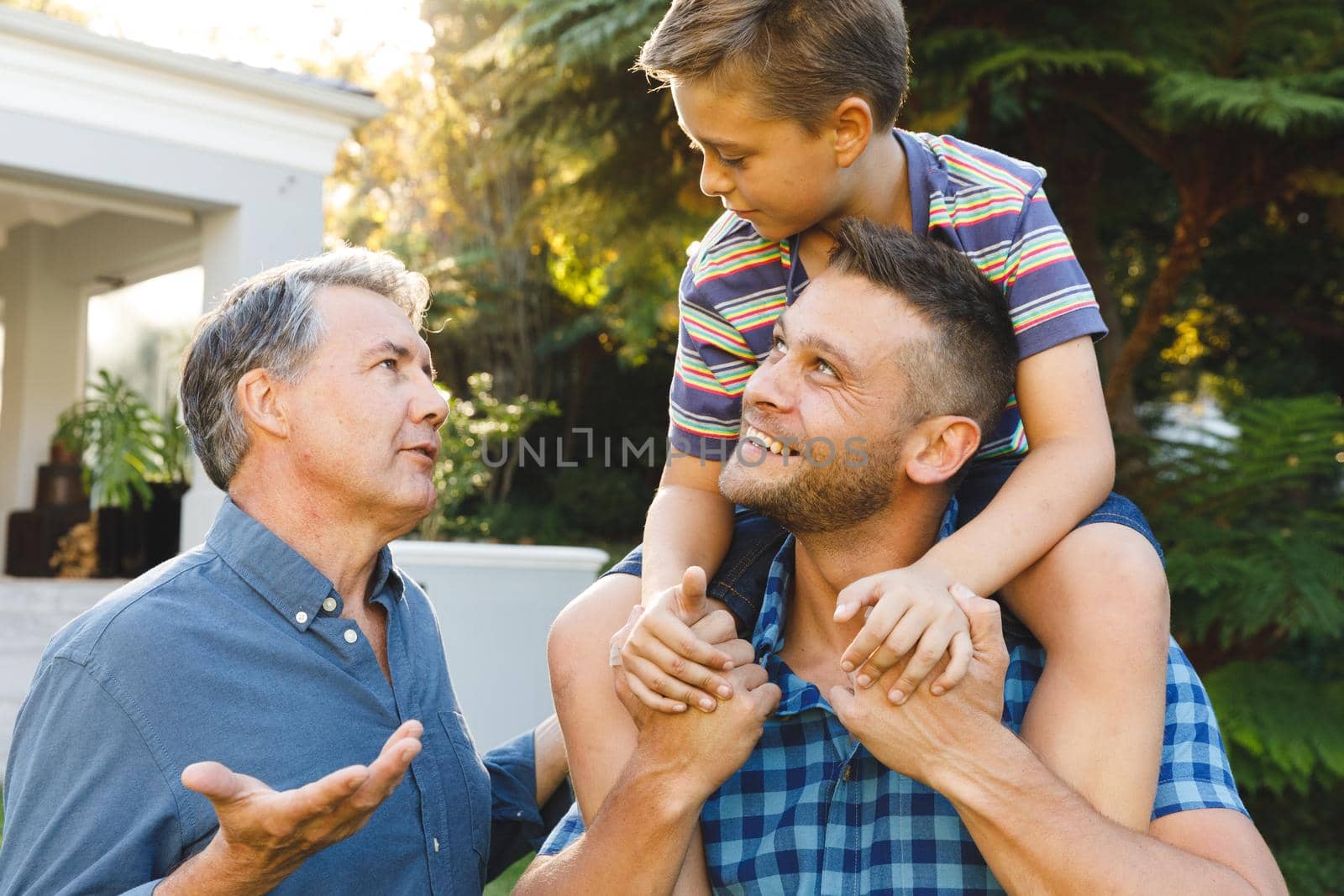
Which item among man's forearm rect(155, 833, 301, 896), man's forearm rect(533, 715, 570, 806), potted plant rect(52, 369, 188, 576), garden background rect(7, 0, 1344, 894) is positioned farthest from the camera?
potted plant rect(52, 369, 188, 576)

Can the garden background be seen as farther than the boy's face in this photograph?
Yes

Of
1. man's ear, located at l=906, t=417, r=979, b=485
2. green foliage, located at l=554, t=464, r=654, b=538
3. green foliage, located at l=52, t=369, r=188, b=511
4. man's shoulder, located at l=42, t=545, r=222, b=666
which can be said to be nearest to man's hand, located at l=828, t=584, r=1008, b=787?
man's ear, located at l=906, t=417, r=979, b=485

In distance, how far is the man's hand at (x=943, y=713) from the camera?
1.89 meters

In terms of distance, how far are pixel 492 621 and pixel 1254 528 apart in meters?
3.83

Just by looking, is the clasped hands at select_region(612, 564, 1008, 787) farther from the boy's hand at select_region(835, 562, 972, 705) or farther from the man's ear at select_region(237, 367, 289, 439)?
the man's ear at select_region(237, 367, 289, 439)

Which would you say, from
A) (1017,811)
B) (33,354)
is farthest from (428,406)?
(33,354)

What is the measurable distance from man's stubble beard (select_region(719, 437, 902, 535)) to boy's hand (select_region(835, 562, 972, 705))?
361 mm

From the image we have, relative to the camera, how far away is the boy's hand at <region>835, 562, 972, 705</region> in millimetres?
1806

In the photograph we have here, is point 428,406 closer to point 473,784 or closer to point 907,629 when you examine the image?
point 473,784

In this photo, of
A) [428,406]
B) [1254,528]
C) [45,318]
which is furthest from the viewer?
[45,318]

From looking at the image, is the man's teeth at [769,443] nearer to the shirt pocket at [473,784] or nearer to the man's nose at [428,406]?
the man's nose at [428,406]

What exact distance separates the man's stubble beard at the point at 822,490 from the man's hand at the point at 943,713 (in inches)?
15.3

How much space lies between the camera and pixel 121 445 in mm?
7859

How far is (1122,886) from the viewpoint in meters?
1.80
